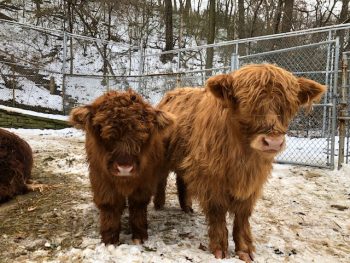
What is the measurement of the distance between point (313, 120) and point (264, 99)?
20.5 ft

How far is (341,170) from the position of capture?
610cm

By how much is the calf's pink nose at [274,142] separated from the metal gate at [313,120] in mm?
4297

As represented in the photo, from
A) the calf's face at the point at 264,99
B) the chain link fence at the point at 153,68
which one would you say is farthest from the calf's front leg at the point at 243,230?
the chain link fence at the point at 153,68

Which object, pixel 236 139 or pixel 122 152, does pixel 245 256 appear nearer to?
pixel 236 139

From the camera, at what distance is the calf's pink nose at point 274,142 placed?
2340 millimetres

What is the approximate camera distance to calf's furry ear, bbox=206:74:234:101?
257 centimetres

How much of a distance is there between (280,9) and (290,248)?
12.7 metres

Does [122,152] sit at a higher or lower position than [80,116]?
lower

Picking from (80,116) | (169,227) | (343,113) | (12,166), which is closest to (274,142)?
(80,116)

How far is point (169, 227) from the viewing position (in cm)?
363

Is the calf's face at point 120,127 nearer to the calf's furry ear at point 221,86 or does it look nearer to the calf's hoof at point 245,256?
the calf's furry ear at point 221,86

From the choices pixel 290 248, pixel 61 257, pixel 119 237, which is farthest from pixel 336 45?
pixel 61 257

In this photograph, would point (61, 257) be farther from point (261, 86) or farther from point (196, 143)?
point (261, 86)

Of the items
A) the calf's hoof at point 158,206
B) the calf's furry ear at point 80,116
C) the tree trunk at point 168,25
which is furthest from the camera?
the tree trunk at point 168,25
